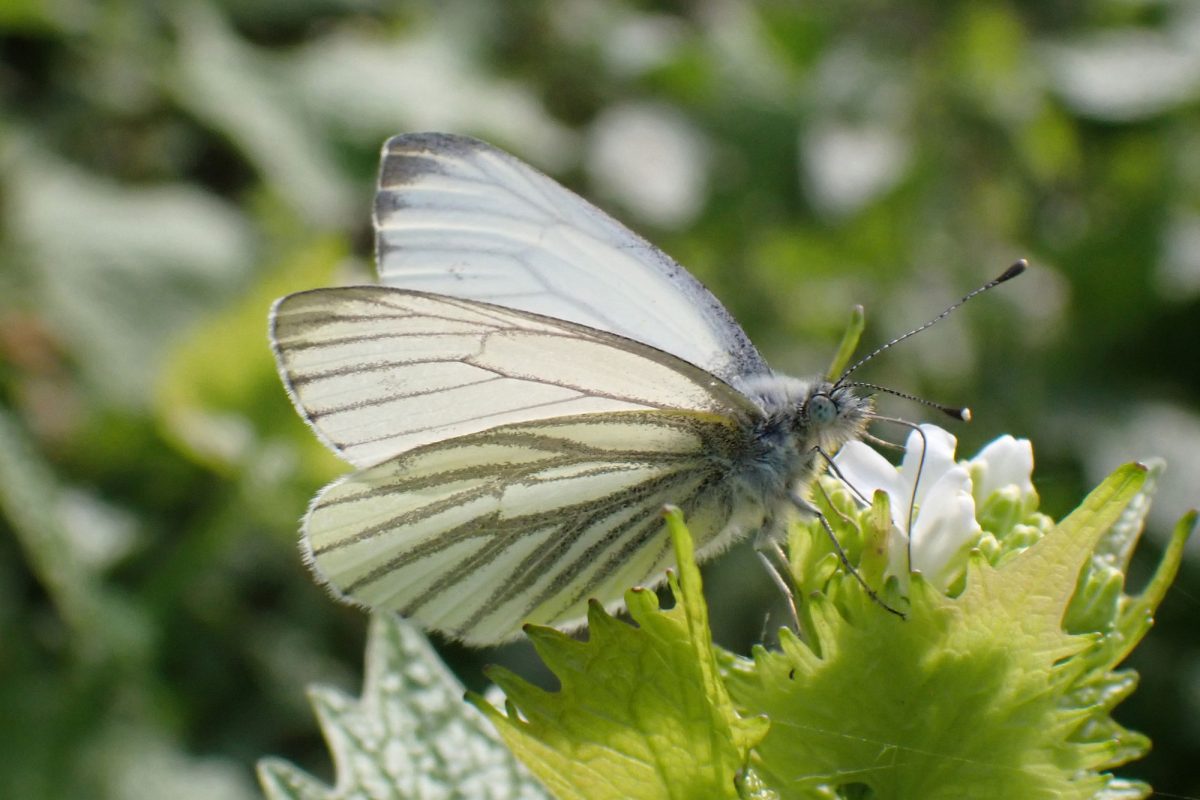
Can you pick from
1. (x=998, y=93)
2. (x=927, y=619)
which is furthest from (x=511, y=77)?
(x=927, y=619)

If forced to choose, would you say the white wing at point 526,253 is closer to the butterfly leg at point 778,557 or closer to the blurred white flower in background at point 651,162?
the butterfly leg at point 778,557

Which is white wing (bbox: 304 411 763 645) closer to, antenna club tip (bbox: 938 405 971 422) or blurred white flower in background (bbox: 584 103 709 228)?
antenna club tip (bbox: 938 405 971 422)

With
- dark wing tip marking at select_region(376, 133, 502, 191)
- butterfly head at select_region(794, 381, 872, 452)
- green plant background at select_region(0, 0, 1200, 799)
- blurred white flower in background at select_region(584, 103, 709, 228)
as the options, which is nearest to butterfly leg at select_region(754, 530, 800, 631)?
butterfly head at select_region(794, 381, 872, 452)

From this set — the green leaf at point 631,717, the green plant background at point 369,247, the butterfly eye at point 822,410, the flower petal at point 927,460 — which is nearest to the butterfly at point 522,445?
the butterfly eye at point 822,410

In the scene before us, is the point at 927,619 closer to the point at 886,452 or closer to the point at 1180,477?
the point at 886,452

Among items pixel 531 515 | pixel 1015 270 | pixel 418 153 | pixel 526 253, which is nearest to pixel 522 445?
pixel 531 515

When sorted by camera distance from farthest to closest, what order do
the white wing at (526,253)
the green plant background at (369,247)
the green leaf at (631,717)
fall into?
the green plant background at (369,247) < the white wing at (526,253) < the green leaf at (631,717)

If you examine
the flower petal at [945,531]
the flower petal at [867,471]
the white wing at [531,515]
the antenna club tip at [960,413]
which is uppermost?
the antenna club tip at [960,413]
